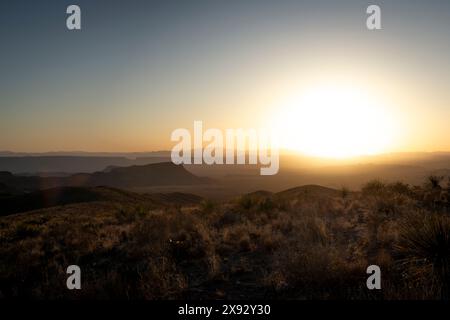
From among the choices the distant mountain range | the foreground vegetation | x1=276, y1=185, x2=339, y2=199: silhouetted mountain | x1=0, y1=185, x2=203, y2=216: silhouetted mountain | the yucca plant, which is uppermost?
the yucca plant

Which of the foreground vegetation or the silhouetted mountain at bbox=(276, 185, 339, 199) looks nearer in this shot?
the foreground vegetation

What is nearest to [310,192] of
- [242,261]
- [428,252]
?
[242,261]

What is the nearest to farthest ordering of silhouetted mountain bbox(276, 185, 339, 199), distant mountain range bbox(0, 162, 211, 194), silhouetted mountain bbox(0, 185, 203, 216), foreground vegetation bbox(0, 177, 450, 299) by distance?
1. foreground vegetation bbox(0, 177, 450, 299)
2. silhouetted mountain bbox(276, 185, 339, 199)
3. silhouetted mountain bbox(0, 185, 203, 216)
4. distant mountain range bbox(0, 162, 211, 194)

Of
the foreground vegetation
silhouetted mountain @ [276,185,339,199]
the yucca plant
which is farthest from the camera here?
silhouetted mountain @ [276,185,339,199]

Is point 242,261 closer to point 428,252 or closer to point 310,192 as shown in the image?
point 428,252

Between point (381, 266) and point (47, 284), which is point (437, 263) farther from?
point (47, 284)

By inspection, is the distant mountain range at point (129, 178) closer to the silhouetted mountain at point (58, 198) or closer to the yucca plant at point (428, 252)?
the silhouetted mountain at point (58, 198)

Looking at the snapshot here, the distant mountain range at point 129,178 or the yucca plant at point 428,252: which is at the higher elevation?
the yucca plant at point 428,252

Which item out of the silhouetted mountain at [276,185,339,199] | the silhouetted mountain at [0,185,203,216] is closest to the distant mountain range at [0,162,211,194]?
the silhouetted mountain at [0,185,203,216]

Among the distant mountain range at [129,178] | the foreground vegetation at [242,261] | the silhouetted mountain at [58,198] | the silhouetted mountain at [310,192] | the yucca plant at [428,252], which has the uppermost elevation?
the yucca plant at [428,252]

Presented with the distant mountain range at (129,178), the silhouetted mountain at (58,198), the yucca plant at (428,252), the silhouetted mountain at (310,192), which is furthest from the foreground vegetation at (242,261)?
the distant mountain range at (129,178)

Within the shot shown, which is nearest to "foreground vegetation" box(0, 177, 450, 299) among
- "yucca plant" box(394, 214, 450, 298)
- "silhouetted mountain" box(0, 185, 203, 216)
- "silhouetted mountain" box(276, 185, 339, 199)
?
"yucca plant" box(394, 214, 450, 298)

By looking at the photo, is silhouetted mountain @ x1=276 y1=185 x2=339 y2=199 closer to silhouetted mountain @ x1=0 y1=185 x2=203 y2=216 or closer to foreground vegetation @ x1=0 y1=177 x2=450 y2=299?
foreground vegetation @ x1=0 y1=177 x2=450 y2=299

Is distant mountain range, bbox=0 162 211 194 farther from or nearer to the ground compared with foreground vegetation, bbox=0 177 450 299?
nearer to the ground
